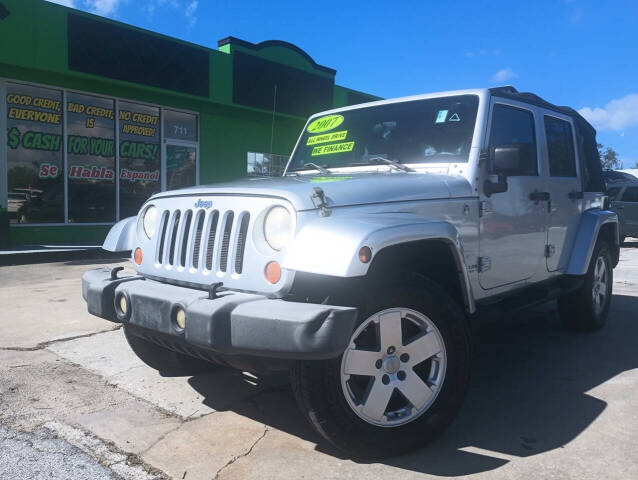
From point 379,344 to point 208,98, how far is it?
1194 centimetres

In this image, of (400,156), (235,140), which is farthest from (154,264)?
(235,140)

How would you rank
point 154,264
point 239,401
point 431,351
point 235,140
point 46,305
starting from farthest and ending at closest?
point 235,140, point 46,305, point 239,401, point 154,264, point 431,351

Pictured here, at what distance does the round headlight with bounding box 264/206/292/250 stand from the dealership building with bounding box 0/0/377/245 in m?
8.42

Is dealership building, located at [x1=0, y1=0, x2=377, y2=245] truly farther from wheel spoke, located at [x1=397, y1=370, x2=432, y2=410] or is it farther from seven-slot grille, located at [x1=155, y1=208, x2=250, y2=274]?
wheel spoke, located at [x1=397, y1=370, x2=432, y2=410]

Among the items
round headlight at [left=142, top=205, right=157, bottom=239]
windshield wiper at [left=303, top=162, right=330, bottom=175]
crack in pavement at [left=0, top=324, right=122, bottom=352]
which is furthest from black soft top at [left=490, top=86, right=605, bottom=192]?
crack in pavement at [left=0, top=324, right=122, bottom=352]

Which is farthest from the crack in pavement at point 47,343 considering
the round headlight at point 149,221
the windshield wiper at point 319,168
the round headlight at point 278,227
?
the round headlight at point 278,227

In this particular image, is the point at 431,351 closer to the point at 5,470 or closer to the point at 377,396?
the point at 377,396

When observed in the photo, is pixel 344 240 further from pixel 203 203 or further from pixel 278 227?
pixel 203 203

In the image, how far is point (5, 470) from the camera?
2.56m

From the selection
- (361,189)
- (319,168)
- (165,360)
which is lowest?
(165,360)

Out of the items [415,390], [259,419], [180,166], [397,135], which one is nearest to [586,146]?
[397,135]

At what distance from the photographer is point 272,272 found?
8.49ft

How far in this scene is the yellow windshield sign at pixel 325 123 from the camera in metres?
4.39

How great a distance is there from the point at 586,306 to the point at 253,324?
372 cm
